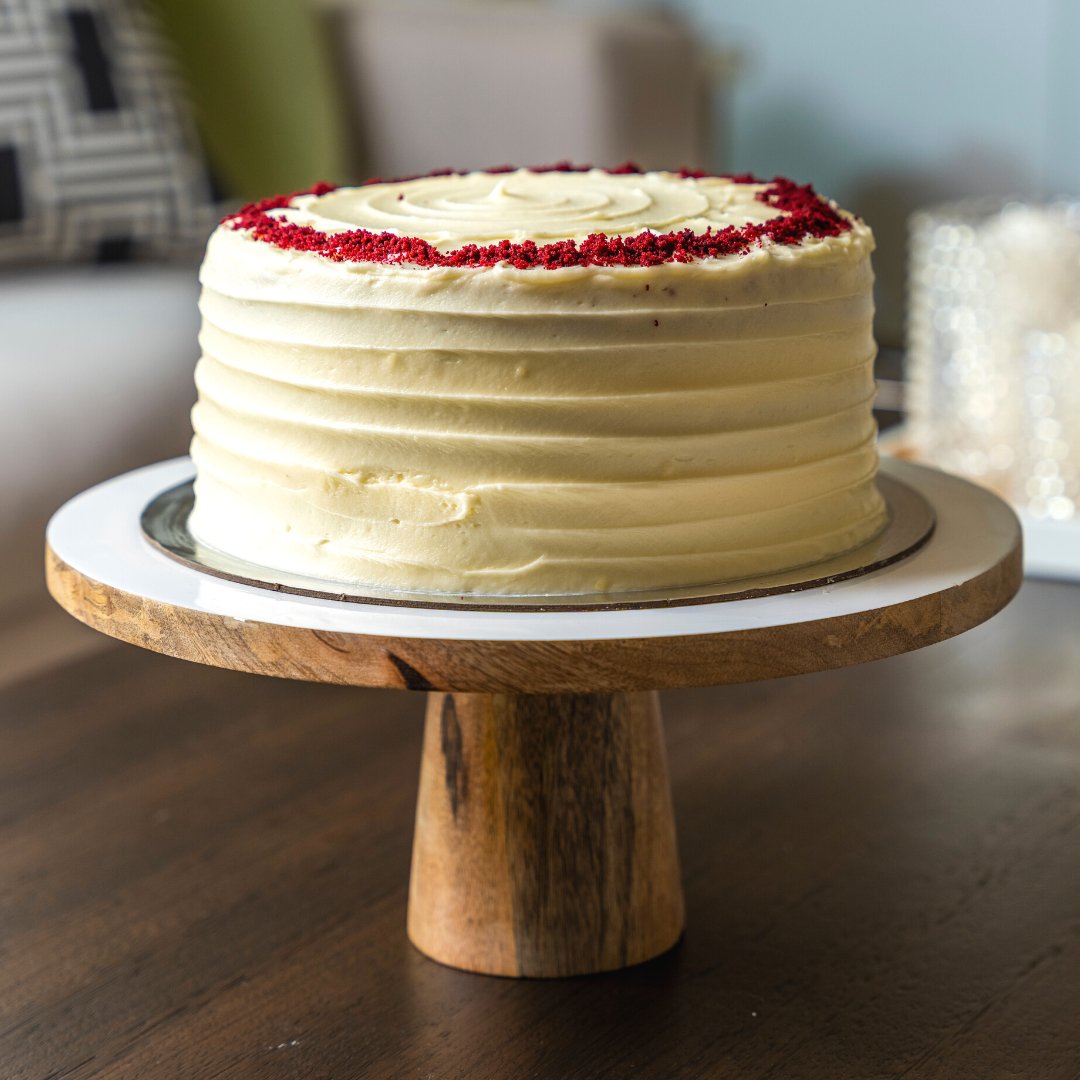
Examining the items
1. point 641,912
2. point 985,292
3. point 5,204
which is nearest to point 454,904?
point 641,912

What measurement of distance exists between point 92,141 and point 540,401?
1.40 m

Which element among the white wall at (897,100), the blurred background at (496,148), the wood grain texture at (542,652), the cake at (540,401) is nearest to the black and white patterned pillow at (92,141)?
the blurred background at (496,148)

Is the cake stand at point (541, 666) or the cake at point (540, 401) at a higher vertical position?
the cake at point (540, 401)

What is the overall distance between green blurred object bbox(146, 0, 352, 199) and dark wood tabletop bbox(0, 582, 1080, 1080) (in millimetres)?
1185

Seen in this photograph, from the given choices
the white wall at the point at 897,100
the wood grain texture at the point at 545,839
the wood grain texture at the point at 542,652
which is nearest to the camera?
the wood grain texture at the point at 542,652

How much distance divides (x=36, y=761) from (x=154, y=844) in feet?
0.49

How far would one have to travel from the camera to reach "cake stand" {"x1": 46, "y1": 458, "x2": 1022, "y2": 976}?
28.9 inches

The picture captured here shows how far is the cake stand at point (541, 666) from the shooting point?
735 millimetres

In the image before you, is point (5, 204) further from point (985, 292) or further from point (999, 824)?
point (999, 824)

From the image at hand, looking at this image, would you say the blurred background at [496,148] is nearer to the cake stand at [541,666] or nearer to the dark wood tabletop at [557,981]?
the dark wood tabletop at [557,981]

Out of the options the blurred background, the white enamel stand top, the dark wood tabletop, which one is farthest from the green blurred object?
the white enamel stand top

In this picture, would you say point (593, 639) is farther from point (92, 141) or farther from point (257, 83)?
point (257, 83)

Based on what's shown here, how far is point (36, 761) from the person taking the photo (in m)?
1.16

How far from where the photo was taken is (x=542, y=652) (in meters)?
0.73
